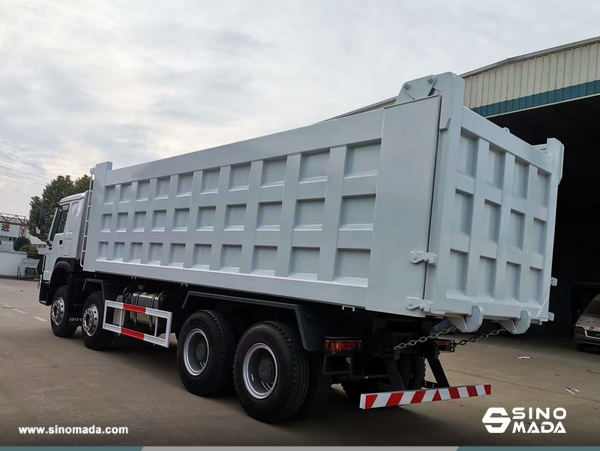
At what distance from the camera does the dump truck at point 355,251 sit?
15.0 feet

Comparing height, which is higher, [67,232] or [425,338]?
[67,232]

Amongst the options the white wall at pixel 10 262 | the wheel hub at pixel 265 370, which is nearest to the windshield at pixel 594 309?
the wheel hub at pixel 265 370

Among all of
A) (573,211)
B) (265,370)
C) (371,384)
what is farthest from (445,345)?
(573,211)

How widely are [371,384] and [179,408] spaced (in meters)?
2.15

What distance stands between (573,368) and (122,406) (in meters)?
10.0

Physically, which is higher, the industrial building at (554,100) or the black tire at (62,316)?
the industrial building at (554,100)

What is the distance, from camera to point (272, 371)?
18.3 ft


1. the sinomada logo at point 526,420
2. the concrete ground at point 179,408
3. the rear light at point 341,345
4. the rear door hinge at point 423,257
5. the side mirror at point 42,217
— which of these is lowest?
the concrete ground at point 179,408

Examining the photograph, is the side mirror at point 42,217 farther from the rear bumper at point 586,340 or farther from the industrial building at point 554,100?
the rear bumper at point 586,340

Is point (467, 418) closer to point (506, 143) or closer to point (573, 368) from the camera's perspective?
point (506, 143)

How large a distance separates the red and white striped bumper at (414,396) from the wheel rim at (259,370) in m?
1.10

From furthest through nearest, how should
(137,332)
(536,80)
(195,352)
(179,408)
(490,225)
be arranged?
(536,80) → (137,332) → (195,352) → (179,408) → (490,225)

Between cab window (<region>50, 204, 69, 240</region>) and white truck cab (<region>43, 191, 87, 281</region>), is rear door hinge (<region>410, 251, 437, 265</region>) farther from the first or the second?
cab window (<region>50, 204, 69, 240</region>)

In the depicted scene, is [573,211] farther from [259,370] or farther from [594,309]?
[259,370]
